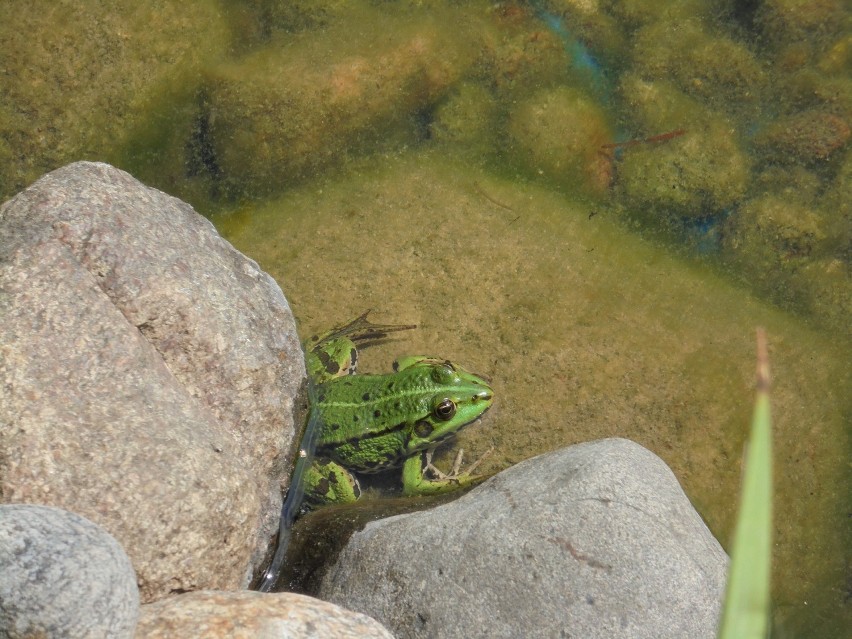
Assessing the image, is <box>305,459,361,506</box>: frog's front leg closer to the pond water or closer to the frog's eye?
the frog's eye

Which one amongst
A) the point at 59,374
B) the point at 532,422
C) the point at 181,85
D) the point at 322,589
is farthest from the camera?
the point at 181,85

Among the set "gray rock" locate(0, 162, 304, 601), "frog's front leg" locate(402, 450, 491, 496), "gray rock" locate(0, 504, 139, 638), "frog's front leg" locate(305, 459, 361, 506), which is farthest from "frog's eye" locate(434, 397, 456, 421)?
"gray rock" locate(0, 504, 139, 638)

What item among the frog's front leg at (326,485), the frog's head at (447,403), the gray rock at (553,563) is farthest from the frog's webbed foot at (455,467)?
the gray rock at (553,563)

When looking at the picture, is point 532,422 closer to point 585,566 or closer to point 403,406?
point 403,406

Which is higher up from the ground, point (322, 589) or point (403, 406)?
point (403, 406)

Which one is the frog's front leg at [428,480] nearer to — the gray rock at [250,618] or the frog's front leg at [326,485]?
the frog's front leg at [326,485]

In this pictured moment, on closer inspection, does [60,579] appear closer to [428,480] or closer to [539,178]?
[428,480]

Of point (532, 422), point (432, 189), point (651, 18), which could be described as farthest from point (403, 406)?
point (651, 18)

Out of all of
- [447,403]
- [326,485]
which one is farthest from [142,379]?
[447,403]
